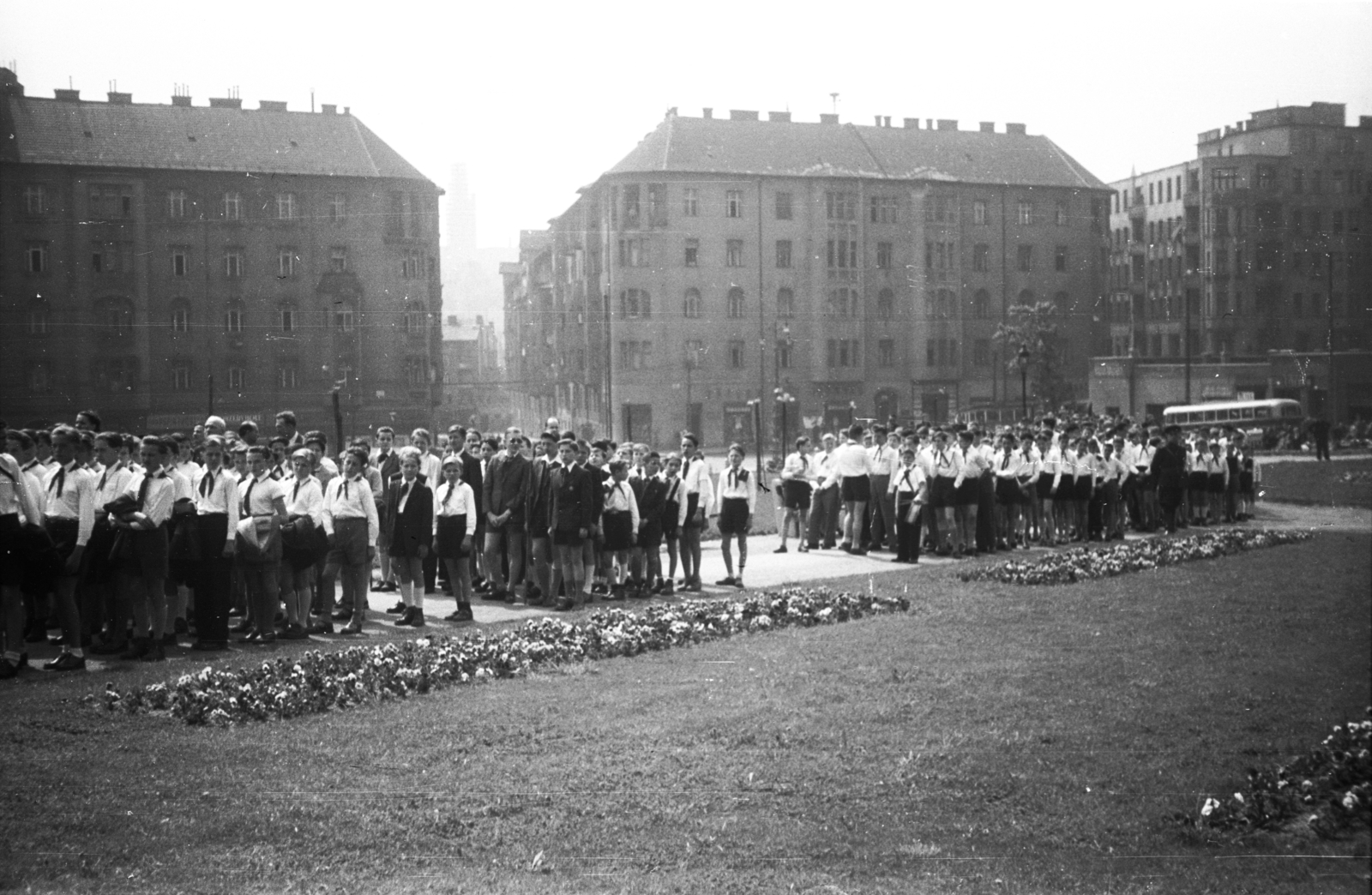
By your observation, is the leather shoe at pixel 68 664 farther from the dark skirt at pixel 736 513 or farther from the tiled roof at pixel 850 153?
the tiled roof at pixel 850 153

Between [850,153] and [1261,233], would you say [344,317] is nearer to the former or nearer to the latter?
[1261,233]

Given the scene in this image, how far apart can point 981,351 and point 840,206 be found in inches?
185

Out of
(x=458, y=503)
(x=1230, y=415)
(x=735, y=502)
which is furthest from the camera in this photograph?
(x=1230, y=415)

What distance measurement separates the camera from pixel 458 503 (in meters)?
15.1

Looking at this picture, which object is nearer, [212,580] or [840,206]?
[212,580]

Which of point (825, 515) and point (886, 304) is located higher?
point (886, 304)

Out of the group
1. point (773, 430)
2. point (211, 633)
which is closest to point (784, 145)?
point (773, 430)

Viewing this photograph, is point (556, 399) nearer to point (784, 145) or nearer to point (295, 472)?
point (784, 145)

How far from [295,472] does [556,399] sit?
1030 cm

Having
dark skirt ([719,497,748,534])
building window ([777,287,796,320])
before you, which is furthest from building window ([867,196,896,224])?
dark skirt ([719,497,748,534])

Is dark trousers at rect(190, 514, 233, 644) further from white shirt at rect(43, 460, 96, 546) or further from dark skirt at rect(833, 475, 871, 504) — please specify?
dark skirt at rect(833, 475, 871, 504)

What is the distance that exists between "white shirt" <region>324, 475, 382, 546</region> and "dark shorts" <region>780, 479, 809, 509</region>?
33.7 ft

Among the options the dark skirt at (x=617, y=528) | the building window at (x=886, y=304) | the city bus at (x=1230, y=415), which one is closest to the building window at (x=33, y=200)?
the dark skirt at (x=617, y=528)

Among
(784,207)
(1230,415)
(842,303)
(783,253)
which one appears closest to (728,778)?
(783,253)
